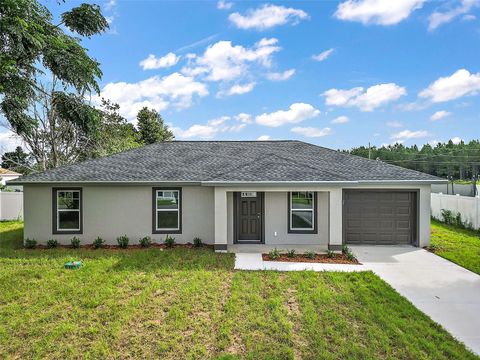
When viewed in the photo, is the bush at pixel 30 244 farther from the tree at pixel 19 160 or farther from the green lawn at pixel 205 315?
the tree at pixel 19 160

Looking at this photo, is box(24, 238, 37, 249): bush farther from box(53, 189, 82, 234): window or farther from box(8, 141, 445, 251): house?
box(53, 189, 82, 234): window

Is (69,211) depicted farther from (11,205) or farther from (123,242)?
(11,205)

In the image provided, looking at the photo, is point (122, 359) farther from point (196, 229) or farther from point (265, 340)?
point (196, 229)

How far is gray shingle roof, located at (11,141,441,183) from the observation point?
423 inches

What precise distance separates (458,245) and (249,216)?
797 centimetres

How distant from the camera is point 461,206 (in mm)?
14375

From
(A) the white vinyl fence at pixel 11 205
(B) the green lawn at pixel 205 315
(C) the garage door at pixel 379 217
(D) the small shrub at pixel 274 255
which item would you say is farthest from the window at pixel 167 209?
(A) the white vinyl fence at pixel 11 205

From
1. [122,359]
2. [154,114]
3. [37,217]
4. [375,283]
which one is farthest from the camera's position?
[154,114]

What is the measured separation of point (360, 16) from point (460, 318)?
36.3 ft

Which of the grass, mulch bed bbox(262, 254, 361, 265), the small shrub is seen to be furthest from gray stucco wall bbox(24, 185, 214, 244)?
the grass

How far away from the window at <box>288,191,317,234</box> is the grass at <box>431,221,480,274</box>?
4.41m

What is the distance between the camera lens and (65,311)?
5.72m

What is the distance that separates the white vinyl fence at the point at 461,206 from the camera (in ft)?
43.4

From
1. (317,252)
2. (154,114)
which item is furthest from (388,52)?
(154,114)
